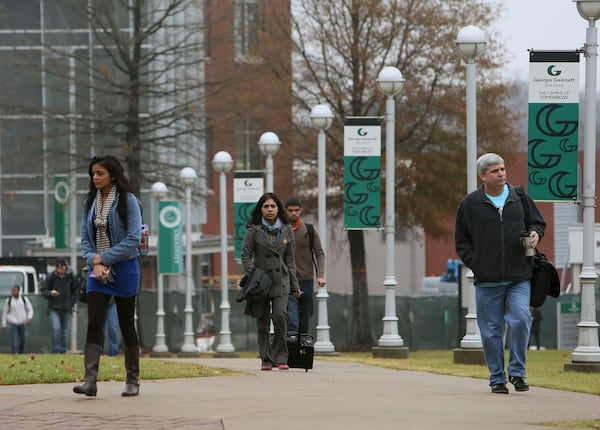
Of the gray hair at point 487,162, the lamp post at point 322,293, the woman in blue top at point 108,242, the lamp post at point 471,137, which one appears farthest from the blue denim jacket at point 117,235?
the lamp post at point 322,293

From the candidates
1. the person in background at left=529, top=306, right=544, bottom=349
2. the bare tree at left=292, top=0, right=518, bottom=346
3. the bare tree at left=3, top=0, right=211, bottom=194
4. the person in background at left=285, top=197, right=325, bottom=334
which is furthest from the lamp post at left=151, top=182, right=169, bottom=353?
the person in background at left=285, top=197, right=325, bottom=334

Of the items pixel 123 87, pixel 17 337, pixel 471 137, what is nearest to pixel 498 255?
pixel 471 137

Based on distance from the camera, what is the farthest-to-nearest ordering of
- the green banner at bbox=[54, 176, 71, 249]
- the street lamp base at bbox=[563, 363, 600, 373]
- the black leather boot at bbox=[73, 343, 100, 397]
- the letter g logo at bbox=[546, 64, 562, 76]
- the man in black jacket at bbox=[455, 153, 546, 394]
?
the green banner at bbox=[54, 176, 71, 249] < the letter g logo at bbox=[546, 64, 562, 76] < the street lamp base at bbox=[563, 363, 600, 373] < the man in black jacket at bbox=[455, 153, 546, 394] < the black leather boot at bbox=[73, 343, 100, 397]

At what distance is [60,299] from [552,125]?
14.1 m

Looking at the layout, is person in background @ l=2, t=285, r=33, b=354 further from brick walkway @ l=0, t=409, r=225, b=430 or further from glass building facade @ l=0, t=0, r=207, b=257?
brick walkway @ l=0, t=409, r=225, b=430

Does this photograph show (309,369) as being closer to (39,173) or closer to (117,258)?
(117,258)

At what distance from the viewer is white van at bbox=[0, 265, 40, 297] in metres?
42.7

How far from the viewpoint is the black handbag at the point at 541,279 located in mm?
12438

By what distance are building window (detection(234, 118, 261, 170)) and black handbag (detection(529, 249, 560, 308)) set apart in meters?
29.9

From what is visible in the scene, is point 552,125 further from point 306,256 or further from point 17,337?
point 17,337

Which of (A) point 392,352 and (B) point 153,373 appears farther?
(A) point 392,352

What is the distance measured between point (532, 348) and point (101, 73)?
47.1 feet

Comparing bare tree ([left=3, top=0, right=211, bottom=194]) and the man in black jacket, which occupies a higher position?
bare tree ([left=3, top=0, right=211, bottom=194])

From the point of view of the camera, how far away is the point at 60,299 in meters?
30.3
